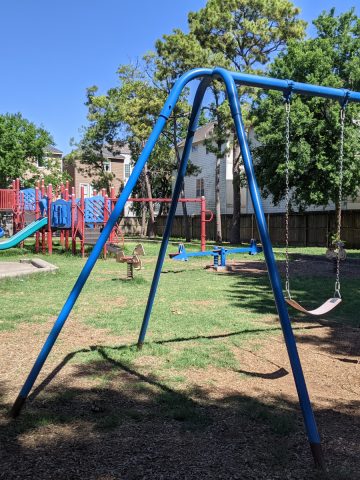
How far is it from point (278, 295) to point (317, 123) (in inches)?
858

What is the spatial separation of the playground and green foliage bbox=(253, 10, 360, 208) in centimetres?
1637

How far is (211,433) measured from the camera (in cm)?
320

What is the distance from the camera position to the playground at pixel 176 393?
2.82 m

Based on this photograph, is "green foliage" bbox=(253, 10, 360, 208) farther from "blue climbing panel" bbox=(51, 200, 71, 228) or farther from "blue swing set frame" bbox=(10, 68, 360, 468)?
"blue swing set frame" bbox=(10, 68, 360, 468)

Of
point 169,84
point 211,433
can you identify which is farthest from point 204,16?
point 211,433

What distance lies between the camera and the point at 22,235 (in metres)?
16.4

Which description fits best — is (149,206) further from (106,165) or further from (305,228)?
(106,165)

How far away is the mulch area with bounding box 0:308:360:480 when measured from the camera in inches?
108

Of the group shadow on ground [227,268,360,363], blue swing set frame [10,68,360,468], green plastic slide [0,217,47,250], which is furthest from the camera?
green plastic slide [0,217,47,250]

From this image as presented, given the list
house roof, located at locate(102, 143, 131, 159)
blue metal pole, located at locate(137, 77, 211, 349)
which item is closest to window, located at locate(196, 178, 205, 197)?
house roof, located at locate(102, 143, 131, 159)

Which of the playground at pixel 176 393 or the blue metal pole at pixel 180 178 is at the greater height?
the blue metal pole at pixel 180 178

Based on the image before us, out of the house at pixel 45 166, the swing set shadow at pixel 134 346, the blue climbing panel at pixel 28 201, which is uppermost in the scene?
the house at pixel 45 166

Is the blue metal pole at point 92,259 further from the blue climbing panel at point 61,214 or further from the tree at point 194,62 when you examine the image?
the tree at point 194,62

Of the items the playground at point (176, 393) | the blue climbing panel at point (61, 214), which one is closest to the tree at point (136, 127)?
the blue climbing panel at point (61, 214)
